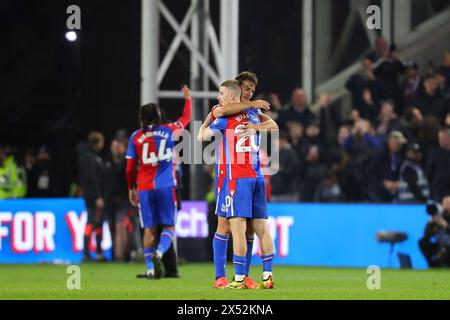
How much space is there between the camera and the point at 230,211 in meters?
12.8

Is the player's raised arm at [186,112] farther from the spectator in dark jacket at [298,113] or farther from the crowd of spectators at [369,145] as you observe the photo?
the spectator in dark jacket at [298,113]

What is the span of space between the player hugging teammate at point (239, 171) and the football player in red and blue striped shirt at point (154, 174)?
8.64ft

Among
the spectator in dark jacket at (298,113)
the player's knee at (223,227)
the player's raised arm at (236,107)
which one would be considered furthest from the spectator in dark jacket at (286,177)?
the player's raised arm at (236,107)

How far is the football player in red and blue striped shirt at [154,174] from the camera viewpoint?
51.1ft

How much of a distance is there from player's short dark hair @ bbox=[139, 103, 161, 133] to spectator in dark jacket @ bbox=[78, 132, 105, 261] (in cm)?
617

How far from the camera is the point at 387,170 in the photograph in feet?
68.9

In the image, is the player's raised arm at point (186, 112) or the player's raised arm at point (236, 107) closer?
the player's raised arm at point (236, 107)

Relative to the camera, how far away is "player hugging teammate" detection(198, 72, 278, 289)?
12.8 meters

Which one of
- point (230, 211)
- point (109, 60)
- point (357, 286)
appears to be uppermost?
point (109, 60)

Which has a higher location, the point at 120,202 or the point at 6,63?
the point at 6,63
